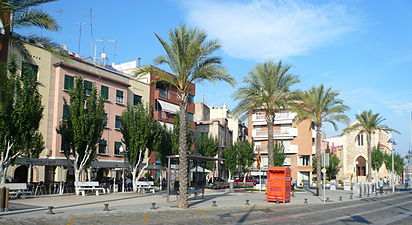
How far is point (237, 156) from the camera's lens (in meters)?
57.9

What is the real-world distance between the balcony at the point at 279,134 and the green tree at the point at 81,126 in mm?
45718

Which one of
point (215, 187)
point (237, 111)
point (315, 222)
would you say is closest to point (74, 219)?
point (315, 222)

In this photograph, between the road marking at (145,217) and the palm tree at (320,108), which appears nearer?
the road marking at (145,217)

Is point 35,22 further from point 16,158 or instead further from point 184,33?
point 16,158

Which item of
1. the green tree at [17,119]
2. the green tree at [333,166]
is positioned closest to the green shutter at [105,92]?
the green tree at [17,119]

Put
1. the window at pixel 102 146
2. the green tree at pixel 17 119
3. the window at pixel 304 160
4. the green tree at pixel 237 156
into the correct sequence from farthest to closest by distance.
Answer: the window at pixel 304 160
the green tree at pixel 237 156
the window at pixel 102 146
the green tree at pixel 17 119

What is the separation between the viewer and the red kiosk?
25969mm

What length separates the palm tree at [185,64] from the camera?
21.8m

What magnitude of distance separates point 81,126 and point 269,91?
14186mm

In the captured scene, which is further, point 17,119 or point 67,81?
point 67,81

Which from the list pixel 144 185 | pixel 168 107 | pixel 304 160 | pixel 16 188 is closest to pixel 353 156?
pixel 304 160

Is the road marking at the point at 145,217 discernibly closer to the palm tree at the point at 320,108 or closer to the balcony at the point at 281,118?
the palm tree at the point at 320,108

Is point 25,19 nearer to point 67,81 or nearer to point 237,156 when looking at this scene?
point 67,81

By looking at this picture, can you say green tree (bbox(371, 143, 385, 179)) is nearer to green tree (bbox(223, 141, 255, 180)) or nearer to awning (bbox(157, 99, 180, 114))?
green tree (bbox(223, 141, 255, 180))
